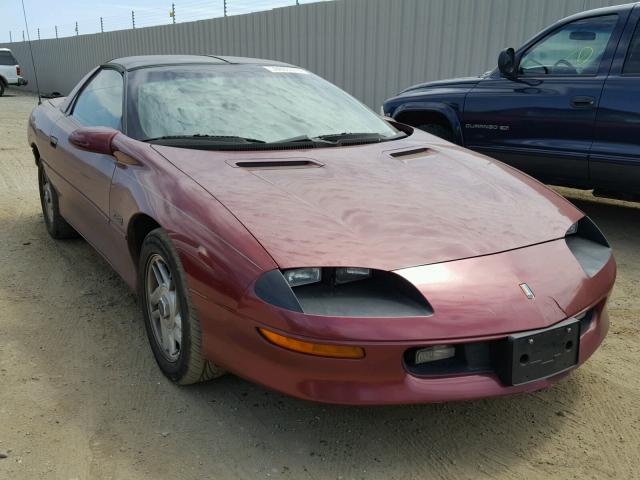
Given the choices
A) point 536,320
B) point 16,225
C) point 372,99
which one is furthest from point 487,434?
point 372,99

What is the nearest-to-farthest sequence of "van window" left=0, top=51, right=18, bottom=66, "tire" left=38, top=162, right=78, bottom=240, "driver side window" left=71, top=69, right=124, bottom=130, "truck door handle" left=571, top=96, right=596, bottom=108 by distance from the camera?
1. "driver side window" left=71, top=69, right=124, bottom=130
2. "tire" left=38, top=162, right=78, bottom=240
3. "truck door handle" left=571, top=96, right=596, bottom=108
4. "van window" left=0, top=51, right=18, bottom=66

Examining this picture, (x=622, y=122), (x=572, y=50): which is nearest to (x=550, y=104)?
(x=572, y=50)

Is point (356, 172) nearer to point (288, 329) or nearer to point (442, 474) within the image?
point (288, 329)

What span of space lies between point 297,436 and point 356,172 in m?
1.17

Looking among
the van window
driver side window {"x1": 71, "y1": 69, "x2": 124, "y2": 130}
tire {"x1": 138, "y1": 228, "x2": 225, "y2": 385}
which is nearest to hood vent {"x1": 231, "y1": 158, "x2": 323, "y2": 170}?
tire {"x1": 138, "y1": 228, "x2": 225, "y2": 385}

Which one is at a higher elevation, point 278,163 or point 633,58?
point 633,58

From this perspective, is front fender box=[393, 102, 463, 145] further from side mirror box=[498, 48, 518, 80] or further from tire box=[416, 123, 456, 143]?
side mirror box=[498, 48, 518, 80]

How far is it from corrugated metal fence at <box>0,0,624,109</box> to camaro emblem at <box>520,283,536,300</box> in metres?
6.48

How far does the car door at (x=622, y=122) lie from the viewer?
15.1ft

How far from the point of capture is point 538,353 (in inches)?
81.7

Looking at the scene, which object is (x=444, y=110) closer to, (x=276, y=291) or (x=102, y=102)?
(x=102, y=102)

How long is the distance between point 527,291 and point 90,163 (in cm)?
244

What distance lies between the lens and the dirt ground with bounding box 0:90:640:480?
2.17m

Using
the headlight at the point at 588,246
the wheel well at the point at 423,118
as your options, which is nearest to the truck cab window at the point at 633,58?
the wheel well at the point at 423,118
